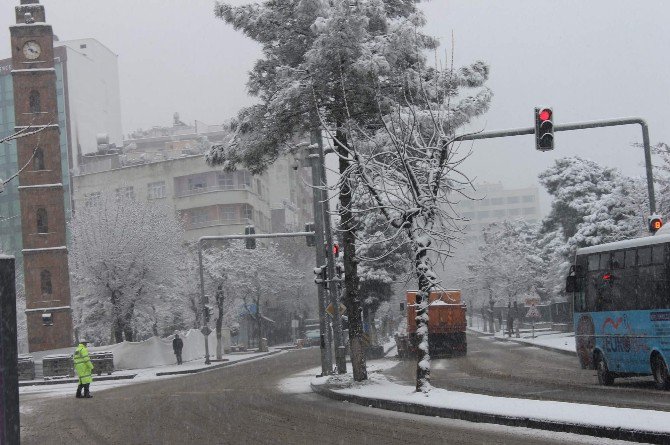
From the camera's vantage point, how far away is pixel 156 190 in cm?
9625

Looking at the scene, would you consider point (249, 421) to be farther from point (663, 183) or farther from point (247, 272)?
point (247, 272)

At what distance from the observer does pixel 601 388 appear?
21.4m

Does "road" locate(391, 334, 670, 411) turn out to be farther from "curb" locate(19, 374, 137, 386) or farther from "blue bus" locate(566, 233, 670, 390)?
"curb" locate(19, 374, 137, 386)

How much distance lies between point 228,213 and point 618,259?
7105 cm

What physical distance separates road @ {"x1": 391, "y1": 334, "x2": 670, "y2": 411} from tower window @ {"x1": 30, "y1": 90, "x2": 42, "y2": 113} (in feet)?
125

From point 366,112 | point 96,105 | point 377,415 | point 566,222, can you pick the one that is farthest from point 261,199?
point 377,415

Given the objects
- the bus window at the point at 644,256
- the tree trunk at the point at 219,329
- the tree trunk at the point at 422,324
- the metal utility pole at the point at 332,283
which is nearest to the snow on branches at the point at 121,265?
the tree trunk at the point at 219,329

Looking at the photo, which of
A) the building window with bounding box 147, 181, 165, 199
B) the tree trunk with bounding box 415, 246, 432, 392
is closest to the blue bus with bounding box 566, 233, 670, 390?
the tree trunk with bounding box 415, 246, 432, 392

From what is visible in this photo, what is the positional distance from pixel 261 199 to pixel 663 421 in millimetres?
89449

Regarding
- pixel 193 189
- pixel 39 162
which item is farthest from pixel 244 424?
pixel 193 189

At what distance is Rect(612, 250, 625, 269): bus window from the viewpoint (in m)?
22.5

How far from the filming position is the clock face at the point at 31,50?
65750 mm

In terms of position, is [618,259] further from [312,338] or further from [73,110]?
[73,110]

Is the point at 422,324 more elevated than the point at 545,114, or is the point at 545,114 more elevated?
the point at 545,114
